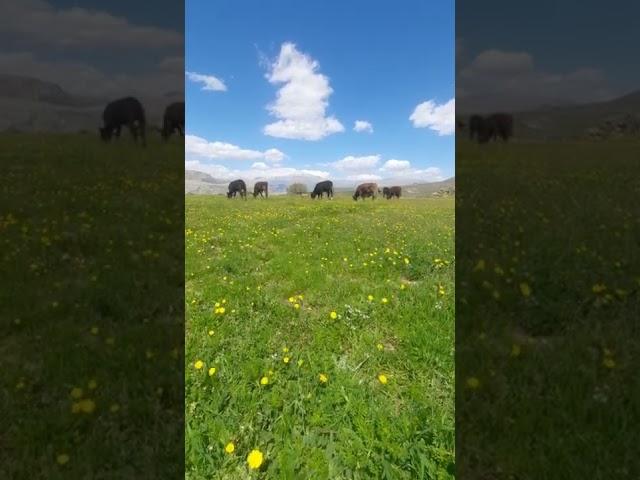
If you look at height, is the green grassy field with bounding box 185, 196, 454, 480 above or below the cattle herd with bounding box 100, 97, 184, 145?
below

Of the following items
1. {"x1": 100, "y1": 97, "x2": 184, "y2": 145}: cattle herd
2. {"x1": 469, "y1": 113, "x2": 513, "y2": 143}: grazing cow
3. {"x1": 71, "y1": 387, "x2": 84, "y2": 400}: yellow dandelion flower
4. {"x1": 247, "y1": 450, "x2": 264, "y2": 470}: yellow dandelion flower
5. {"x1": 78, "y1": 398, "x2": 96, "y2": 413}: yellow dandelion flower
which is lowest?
{"x1": 247, "y1": 450, "x2": 264, "y2": 470}: yellow dandelion flower

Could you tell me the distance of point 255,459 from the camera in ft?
7.98

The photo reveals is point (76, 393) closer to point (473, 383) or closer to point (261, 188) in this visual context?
point (473, 383)

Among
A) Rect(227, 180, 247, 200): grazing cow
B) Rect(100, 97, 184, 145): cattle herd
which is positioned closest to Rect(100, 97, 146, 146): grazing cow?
Rect(100, 97, 184, 145): cattle herd

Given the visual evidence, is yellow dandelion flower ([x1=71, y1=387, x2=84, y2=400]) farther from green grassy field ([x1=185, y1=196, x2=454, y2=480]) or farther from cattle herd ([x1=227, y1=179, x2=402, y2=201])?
cattle herd ([x1=227, y1=179, x2=402, y2=201])

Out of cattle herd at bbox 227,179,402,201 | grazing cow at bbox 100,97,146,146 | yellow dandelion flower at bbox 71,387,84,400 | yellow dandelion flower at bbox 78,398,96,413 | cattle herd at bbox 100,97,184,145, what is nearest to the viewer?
yellow dandelion flower at bbox 78,398,96,413

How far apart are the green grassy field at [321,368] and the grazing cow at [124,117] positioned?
49.9 feet

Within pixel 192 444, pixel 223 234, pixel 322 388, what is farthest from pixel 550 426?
pixel 223 234

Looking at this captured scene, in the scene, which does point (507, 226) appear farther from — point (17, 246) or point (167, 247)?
point (17, 246)

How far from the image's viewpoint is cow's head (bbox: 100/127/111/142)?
1759cm

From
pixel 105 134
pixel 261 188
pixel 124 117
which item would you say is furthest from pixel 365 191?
pixel 105 134

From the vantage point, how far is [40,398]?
294cm

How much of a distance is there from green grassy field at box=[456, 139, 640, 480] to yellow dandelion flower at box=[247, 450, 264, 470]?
47.5 inches

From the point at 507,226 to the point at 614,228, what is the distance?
57.8 inches
